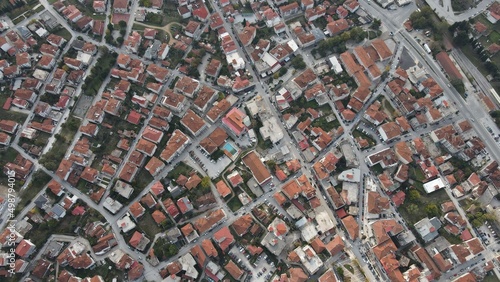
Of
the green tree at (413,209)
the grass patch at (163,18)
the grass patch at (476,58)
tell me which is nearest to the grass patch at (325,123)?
the green tree at (413,209)

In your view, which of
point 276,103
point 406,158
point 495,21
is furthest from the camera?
point 495,21

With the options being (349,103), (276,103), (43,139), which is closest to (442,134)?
(349,103)

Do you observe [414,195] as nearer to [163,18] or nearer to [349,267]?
[349,267]

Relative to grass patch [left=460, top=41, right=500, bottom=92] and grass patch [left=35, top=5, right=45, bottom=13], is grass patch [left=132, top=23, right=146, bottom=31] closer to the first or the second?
grass patch [left=35, top=5, right=45, bottom=13]

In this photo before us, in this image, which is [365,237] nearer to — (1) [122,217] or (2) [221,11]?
(1) [122,217]

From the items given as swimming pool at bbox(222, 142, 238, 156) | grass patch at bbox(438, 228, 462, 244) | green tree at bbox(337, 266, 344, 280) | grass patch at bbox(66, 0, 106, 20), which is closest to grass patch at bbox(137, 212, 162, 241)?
swimming pool at bbox(222, 142, 238, 156)

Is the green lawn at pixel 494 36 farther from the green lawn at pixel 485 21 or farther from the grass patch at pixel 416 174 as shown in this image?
the grass patch at pixel 416 174
